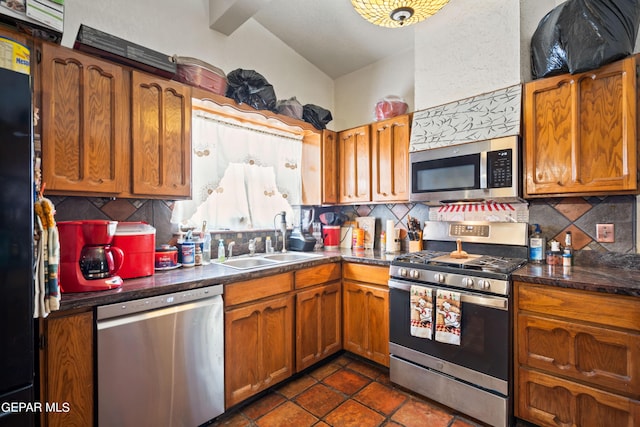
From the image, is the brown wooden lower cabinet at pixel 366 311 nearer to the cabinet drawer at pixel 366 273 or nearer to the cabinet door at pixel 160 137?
the cabinet drawer at pixel 366 273

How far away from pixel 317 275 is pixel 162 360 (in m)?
1.16

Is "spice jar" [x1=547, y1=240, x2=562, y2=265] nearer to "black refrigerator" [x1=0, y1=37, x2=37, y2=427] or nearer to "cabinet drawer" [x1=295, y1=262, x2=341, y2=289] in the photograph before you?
"cabinet drawer" [x1=295, y1=262, x2=341, y2=289]

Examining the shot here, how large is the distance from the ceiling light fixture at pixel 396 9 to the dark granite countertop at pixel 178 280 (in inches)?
63.9

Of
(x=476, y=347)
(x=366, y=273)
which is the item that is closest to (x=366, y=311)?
(x=366, y=273)

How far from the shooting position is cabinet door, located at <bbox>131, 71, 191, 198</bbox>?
1.72 meters

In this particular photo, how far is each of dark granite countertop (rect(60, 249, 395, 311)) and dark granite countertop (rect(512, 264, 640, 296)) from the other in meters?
0.88

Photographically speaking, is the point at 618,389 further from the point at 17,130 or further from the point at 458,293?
the point at 17,130

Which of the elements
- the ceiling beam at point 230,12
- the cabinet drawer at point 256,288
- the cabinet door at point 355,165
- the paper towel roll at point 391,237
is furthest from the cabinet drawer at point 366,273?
the ceiling beam at point 230,12

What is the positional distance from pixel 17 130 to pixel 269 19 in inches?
93.8

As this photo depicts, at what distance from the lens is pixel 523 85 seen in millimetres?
1943

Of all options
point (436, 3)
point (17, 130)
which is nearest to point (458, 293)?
point (436, 3)

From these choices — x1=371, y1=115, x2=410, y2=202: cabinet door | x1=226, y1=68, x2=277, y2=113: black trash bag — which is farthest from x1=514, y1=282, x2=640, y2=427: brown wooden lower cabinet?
x1=226, y1=68, x2=277, y2=113: black trash bag

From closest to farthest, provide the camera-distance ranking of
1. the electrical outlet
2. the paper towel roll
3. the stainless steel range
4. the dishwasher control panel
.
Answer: the dishwasher control panel, the stainless steel range, the electrical outlet, the paper towel roll

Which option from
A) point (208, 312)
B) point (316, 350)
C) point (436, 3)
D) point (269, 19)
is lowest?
point (316, 350)
